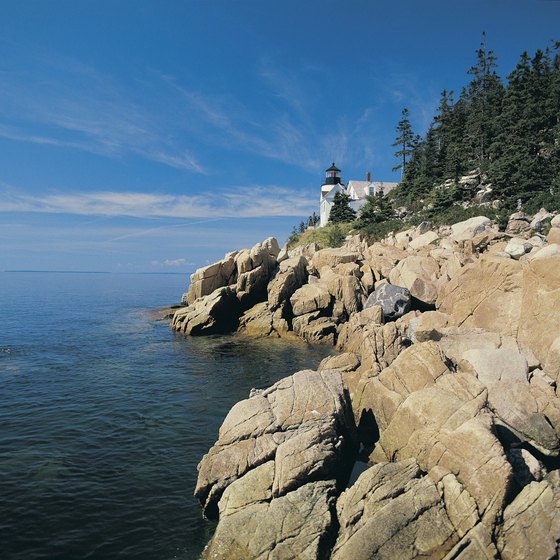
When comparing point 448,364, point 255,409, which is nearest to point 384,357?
point 448,364

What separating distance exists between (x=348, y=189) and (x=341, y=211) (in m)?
22.6

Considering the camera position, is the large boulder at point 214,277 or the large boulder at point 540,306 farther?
the large boulder at point 214,277

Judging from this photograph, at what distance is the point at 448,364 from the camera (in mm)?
19375

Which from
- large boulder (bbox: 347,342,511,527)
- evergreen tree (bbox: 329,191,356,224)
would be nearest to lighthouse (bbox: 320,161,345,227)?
evergreen tree (bbox: 329,191,356,224)

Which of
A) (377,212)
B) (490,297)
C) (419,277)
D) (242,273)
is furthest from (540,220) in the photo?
(242,273)

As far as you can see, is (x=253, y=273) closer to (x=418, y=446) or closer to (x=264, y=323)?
(x=264, y=323)

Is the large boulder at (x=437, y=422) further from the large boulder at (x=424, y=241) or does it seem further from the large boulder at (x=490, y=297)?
the large boulder at (x=424, y=241)

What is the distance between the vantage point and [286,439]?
49.3 ft

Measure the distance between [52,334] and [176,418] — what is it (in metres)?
33.6

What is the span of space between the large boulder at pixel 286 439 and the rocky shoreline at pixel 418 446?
51 millimetres

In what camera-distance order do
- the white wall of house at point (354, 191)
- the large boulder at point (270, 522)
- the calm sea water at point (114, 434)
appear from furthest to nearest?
the white wall of house at point (354, 191), the calm sea water at point (114, 434), the large boulder at point (270, 522)

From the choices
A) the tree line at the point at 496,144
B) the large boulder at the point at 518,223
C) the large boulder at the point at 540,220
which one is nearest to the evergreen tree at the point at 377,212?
the tree line at the point at 496,144

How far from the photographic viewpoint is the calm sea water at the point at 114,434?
13484 mm

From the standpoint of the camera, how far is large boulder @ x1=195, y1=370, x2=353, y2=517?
45.8ft
